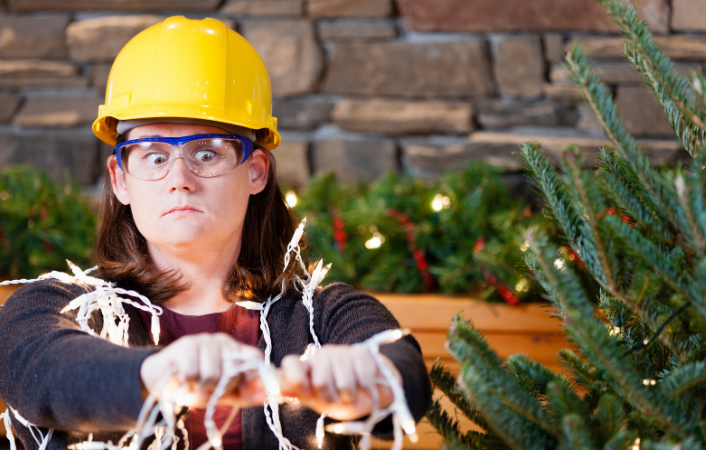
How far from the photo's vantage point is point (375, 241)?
1787 mm

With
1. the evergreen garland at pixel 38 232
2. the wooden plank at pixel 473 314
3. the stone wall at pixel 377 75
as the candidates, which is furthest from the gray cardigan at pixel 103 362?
the stone wall at pixel 377 75

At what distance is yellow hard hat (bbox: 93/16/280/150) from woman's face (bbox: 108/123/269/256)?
4 cm

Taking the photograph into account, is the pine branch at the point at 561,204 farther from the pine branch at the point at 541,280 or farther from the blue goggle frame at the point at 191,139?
the blue goggle frame at the point at 191,139

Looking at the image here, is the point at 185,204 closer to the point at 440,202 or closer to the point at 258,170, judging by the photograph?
the point at 258,170

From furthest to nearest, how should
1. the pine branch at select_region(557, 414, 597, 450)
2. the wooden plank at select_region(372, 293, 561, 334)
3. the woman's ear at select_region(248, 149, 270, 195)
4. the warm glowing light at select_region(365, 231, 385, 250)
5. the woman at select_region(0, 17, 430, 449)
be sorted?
1. the warm glowing light at select_region(365, 231, 385, 250)
2. the wooden plank at select_region(372, 293, 561, 334)
3. the woman's ear at select_region(248, 149, 270, 195)
4. the woman at select_region(0, 17, 430, 449)
5. the pine branch at select_region(557, 414, 597, 450)

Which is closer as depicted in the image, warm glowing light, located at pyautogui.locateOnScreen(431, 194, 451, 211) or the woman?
the woman

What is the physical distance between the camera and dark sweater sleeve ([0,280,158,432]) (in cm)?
59

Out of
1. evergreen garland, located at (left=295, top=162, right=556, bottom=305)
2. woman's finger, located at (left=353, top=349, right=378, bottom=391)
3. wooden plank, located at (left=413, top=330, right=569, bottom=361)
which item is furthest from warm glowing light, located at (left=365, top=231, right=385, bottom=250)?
woman's finger, located at (left=353, top=349, right=378, bottom=391)

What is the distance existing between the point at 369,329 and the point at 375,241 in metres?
0.98

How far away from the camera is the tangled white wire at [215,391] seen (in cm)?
53

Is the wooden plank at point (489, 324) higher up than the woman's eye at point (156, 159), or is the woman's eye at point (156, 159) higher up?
the woman's eye at point (156, 159)

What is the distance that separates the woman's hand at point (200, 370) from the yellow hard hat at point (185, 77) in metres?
0.43

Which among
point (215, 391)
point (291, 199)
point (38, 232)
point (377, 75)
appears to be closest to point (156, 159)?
point (215, 391)

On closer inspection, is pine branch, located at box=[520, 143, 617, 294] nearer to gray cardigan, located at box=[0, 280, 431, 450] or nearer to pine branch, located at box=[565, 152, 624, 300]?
pine branch, located at box=[565, 152, 624, 300]
